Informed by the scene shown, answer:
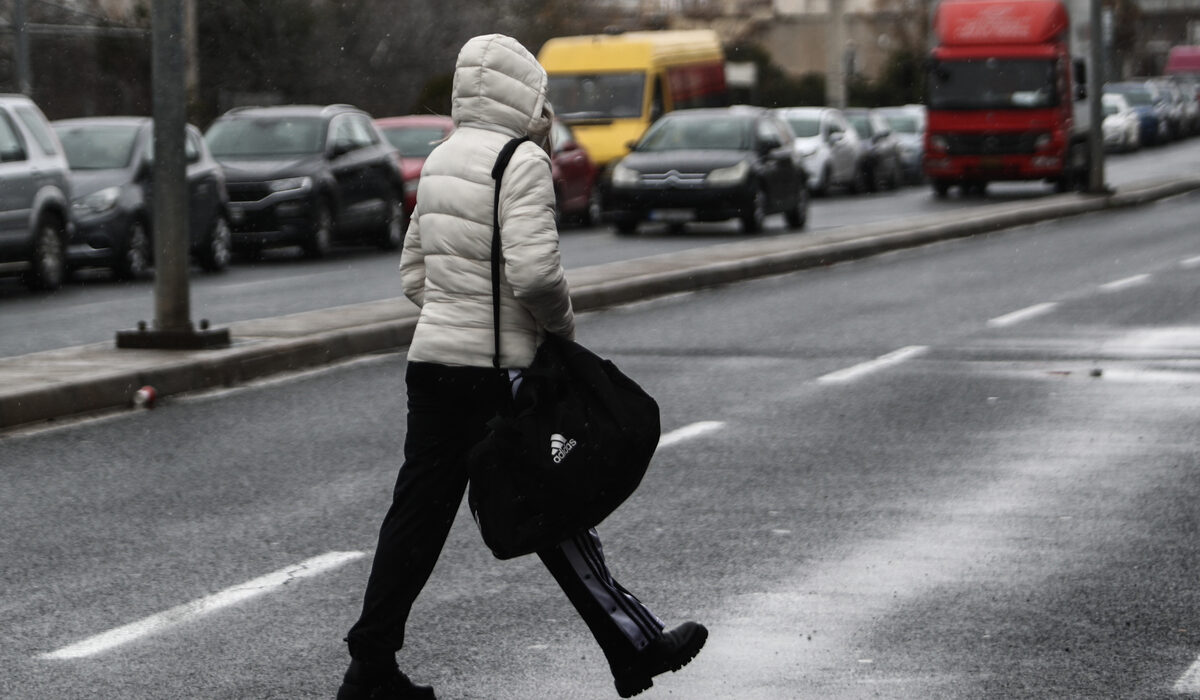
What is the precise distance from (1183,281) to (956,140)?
17.4m

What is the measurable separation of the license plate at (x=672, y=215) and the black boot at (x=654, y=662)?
21.5 m

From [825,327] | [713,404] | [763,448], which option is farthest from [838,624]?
[825,327]

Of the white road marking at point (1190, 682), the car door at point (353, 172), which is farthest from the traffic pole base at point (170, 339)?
the car door at point (353, 172)

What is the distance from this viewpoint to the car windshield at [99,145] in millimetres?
21391

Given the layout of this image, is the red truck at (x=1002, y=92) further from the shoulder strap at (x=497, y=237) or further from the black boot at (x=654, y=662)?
the shoulder strap at (x=497, y=237)

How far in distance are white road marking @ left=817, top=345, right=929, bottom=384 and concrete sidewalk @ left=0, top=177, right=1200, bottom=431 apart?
3045 millimetres

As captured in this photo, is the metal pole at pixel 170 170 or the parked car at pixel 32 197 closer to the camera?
the metal pole at pixel 170 170

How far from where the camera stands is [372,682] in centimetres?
518

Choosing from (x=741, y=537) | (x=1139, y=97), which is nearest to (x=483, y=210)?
(x=741, y=537)

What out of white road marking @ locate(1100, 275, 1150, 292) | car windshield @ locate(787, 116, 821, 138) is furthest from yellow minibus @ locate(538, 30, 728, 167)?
white road marking @ locate(1100, 275, 1150, 292)

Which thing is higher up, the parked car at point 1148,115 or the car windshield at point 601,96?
the car windshield at point 601,96

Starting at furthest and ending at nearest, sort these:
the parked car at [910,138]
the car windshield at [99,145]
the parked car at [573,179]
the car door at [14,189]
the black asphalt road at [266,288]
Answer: the parked car at [910,138] → the parked car at [573,179] → the car windshield at [99,145] → the car door at [14,189] → the black asphalt road at [266,288]

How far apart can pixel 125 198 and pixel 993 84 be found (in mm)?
18852

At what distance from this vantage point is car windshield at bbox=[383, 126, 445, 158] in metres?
28.7
